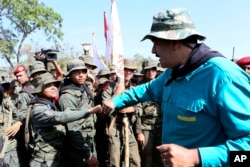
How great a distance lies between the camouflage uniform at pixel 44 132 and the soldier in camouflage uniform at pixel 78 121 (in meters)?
0.22

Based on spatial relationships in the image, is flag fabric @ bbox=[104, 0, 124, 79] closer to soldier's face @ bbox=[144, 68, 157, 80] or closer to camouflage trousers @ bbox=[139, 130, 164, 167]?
soldier's face @ bbox=[144, 68, 157, 80]

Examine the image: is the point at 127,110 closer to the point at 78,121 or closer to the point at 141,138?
the point at 141,138

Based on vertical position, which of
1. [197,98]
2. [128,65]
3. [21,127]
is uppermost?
[197,98]

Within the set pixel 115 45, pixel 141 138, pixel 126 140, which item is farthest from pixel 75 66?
pixel 141 138

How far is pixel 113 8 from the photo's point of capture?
5.40m

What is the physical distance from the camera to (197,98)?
2.27 metres

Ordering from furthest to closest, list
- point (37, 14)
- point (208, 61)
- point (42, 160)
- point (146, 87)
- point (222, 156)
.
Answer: point (37, 14), point (42, 160), point (146, 87), point (208, 61), point (222, 156)

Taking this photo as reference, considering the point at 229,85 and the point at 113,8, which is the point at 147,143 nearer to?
the point at 113,8

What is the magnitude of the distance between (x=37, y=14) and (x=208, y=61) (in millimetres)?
26009

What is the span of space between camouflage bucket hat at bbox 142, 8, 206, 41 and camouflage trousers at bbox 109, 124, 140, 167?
3.56 meters

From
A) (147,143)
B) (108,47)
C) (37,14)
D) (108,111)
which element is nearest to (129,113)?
(147,143)

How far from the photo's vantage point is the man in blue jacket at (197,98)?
2086 mm

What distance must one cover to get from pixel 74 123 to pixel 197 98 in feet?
9.04

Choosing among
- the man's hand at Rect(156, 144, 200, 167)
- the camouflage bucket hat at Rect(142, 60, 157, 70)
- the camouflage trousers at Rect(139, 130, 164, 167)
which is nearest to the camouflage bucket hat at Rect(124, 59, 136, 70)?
the camouflage bucket hat at Rect(142, 60, 157, 70)
